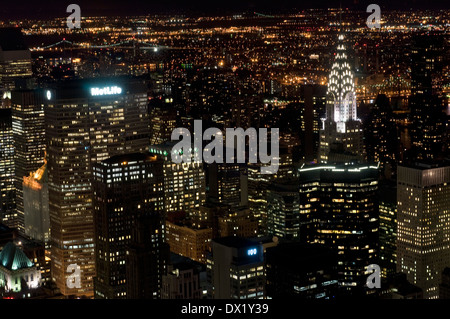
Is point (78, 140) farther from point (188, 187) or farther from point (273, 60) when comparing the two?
point (273, 60)

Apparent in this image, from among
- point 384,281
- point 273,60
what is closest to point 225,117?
point 273,60

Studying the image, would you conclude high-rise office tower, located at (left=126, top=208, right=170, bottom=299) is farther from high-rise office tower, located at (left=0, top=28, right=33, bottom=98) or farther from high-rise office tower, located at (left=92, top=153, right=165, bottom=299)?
high-rise office tower, located at (left=0, top=28, right=33, bottom=98)

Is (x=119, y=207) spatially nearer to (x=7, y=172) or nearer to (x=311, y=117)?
(x=7, y=172)

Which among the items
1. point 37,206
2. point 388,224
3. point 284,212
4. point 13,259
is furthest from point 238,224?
point 13,259

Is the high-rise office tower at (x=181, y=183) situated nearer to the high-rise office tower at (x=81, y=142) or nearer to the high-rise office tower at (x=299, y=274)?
the high-rise office tower at (x=81, y=142)

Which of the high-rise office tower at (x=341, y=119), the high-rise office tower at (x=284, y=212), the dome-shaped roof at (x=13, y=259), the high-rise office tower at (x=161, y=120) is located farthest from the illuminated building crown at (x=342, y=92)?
the dome-shaped roof at (x=13, y=259)

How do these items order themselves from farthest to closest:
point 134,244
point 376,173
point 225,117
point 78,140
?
1. point 225,117
2. point 78,140
3. point 376,173
4. point 134,244
